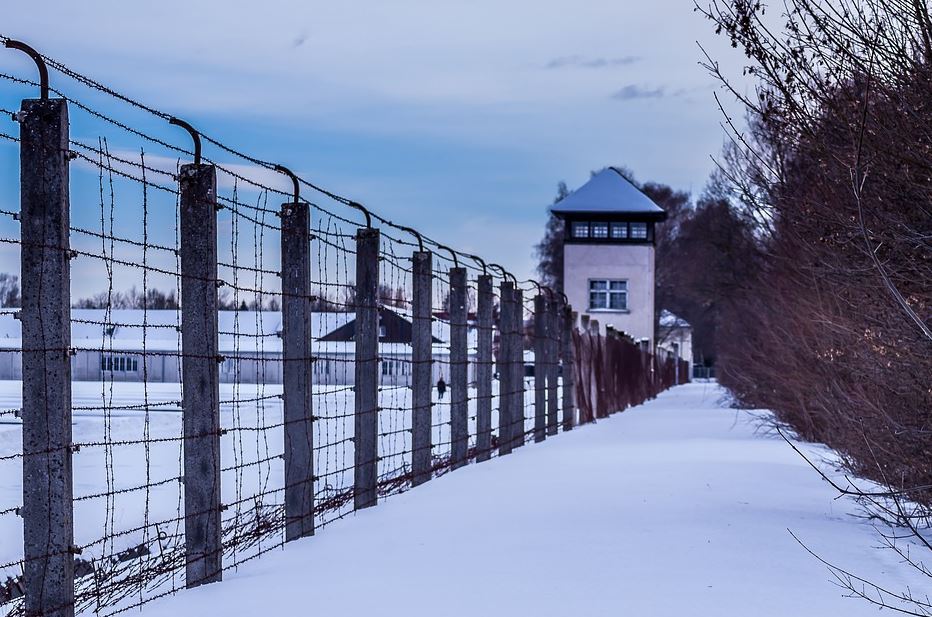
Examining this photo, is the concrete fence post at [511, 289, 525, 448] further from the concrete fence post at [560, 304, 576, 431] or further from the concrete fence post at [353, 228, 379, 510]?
the concrete fence post at [353, 228, 379, 510]

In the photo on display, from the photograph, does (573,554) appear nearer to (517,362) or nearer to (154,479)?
(517,362)

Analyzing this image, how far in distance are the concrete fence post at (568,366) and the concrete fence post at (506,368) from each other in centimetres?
517

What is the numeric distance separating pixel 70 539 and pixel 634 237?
4705 centimetres

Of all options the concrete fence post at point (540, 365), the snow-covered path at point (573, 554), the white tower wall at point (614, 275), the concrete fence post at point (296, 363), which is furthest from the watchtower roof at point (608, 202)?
the concrete fence post at point (296, 363)

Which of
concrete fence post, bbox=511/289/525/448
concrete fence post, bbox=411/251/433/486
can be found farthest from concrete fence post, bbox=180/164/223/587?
concrete fence post, bbox=511/289/525/448

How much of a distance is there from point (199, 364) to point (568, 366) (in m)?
15.3

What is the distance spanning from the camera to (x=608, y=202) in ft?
169

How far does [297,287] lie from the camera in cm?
794

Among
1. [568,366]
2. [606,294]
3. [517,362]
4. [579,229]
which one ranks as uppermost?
[579,229]

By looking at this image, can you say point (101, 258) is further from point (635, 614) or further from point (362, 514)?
point (362, 514)

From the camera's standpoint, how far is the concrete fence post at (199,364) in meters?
6.40

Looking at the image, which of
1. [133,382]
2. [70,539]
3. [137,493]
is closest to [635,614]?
[70,539]

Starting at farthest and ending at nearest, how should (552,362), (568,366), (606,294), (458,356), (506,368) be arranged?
(606,294) < (568,366) < (552,362) < (506,368) < (458,356)

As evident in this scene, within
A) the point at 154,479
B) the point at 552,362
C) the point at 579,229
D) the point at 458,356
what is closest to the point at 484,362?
the point at 458,356
